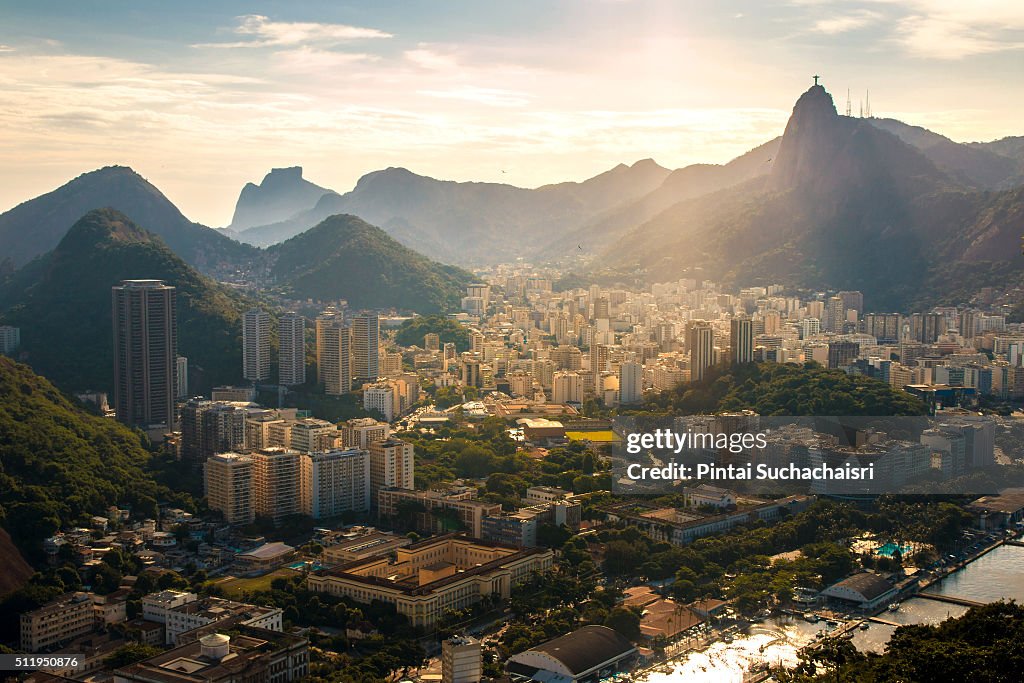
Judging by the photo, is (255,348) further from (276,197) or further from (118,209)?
(276,197)

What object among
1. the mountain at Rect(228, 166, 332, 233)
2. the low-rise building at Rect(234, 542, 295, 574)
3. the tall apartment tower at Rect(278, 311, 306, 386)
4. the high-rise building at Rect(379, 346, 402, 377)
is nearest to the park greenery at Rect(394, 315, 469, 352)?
the high-rise building at Rect(379, 346, 402, 377)

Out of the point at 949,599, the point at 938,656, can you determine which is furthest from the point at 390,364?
the point at 938,656

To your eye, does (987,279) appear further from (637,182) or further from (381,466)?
(637,182)

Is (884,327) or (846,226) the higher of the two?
(846,226)

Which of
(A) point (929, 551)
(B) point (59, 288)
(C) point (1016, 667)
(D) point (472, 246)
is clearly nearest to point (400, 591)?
(C) point (1016, 667)

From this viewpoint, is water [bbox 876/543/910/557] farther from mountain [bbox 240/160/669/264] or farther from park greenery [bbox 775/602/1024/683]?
mountain [bbox 240/160/669/264]

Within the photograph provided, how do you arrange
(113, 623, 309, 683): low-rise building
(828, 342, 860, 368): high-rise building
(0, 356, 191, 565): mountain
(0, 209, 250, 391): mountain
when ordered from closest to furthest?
(113, 623, 309, 683): low-rise building < (0, 356, 191, 565): mountain < (0, 209, 250, 391): mountain < (828, 342, 860, 368): high-rise building

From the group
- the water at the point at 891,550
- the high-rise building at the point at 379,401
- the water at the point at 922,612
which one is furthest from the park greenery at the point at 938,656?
the high-rise building at the point at 379,401
